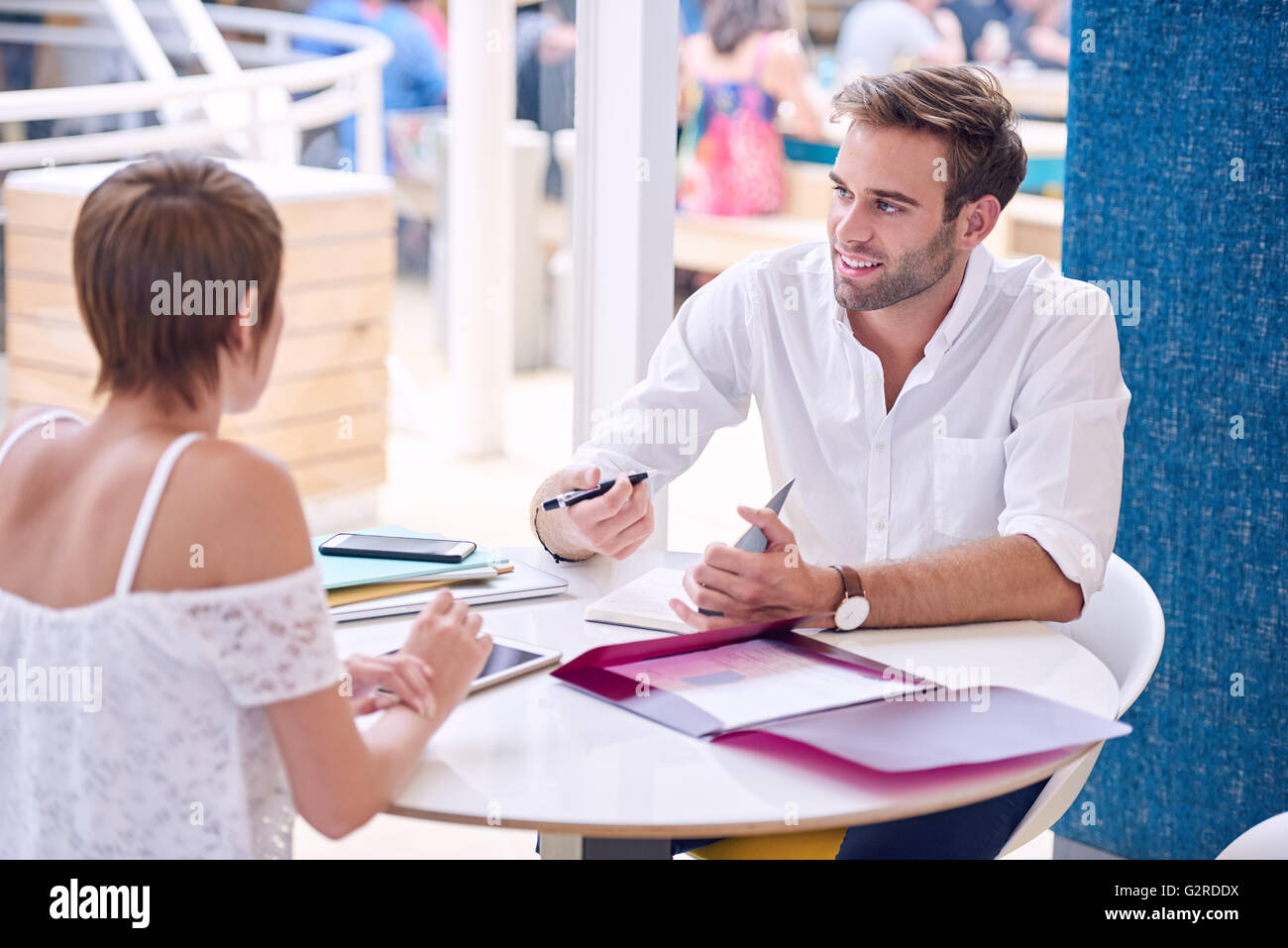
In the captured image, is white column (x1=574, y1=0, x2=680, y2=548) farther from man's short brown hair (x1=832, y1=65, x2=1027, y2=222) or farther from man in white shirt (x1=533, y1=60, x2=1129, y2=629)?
man's short brown hair (x1=832, y1=65, x2=1027, y2=222)

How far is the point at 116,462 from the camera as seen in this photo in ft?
3.59

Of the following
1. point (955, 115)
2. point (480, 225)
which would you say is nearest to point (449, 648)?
point (955, 115)

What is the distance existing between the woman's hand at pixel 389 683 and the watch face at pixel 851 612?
0.51 meters

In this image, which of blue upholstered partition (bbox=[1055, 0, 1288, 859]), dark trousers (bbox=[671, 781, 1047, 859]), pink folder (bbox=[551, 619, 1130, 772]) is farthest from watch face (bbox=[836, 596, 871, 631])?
blue upholstered partition (bbox=[1055, 0, 1288, 859])

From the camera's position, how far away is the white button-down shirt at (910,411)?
5.97 ft

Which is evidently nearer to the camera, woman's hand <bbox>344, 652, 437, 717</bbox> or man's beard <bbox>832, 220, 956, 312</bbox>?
woman's hand <bbox>344, 652, 437, 717</bbox>

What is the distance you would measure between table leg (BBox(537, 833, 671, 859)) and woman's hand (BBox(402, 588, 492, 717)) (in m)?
0.16

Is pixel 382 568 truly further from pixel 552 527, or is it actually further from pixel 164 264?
pixel 164 264

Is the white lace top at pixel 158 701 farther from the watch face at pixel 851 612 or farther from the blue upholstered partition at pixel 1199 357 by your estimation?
the blue upholstered partition at pixel 1199 357

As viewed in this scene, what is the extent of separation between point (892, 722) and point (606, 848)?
0.93ft

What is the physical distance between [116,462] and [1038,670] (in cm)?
95

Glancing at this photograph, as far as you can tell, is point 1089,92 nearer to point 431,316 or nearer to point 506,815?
point 506,815

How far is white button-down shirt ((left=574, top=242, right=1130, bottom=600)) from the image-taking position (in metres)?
1.82

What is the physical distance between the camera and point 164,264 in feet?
3.55
